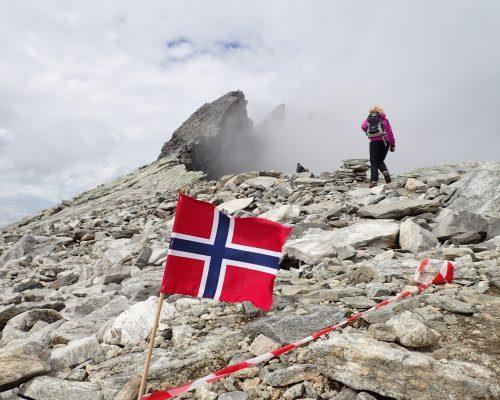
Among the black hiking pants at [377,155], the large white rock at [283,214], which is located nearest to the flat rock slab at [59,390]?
the large white rock at [283,214]

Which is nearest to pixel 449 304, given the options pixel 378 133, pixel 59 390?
pixel 59 390

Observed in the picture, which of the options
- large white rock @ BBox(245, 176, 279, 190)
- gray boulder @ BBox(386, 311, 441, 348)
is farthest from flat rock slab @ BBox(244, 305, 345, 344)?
large white rock @ BBox(245, 176, 279, 190)

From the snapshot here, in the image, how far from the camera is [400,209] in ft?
38.1

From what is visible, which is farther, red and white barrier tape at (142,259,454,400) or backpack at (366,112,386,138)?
backpack at (366,112,386,138)

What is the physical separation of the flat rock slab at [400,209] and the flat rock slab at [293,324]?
6.66 metres

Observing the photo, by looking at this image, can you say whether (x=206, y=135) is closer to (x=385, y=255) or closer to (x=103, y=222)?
(x=103, y=222)

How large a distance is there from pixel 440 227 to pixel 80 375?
8.63 metres

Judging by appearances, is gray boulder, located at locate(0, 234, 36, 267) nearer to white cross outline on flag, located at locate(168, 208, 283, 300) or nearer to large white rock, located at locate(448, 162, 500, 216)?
white cross outline on flag, located at locate(168, 208, 283, 300)

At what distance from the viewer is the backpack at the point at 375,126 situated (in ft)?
53.4

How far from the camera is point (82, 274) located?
1337 centimetres

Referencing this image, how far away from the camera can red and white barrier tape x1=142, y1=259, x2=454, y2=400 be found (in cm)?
419

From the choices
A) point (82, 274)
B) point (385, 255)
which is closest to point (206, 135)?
point (82, 274)

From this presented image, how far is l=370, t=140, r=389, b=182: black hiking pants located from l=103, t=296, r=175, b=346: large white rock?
41.4ft

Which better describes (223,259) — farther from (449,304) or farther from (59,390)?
(449,304)
